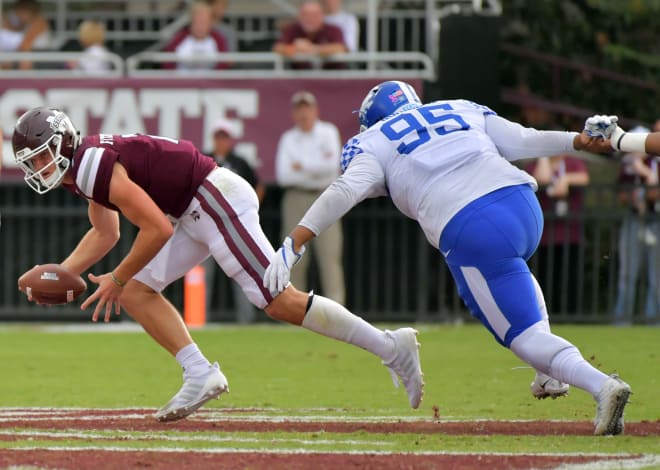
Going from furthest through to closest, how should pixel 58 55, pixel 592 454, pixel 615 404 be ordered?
pixel 58 55 → pixel 615 404 → pixel 592 454

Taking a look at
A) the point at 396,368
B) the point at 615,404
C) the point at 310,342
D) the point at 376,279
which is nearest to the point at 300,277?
the point at 376,279

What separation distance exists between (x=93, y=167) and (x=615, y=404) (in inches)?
109

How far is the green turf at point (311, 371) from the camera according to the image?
9.04m

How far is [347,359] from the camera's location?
40.3ft

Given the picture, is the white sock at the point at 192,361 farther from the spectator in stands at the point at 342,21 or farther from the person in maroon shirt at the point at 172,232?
the spectator in stands at the point at 342,21

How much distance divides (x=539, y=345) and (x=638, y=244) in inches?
346

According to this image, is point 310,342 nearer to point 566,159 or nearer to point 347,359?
point 347,359

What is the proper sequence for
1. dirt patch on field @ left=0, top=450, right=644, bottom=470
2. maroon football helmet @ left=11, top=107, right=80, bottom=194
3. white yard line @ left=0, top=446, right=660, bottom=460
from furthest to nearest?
maroon football helmet @ left=11, top=107, right=80, bottom=194 < white yard line @ left=0, top=446, right=660, bottom=460 < dirt patch on field @ left=0, top=450, right=644, bottom=470

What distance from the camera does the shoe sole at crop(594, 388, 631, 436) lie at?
22.8ft

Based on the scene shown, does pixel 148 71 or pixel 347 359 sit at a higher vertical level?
pixel 148 71

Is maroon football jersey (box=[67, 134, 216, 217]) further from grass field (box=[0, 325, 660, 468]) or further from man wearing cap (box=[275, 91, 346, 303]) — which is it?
man wearing cap (box=[275, 91, 346, 303])

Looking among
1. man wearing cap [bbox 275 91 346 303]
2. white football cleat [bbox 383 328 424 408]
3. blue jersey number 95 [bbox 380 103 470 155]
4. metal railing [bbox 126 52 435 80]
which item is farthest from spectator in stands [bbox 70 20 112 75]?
blue jersey number 95 [bbox 380 103 470 155]

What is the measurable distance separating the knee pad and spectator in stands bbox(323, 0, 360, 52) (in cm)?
940

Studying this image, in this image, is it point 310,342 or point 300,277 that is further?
point 300,277
